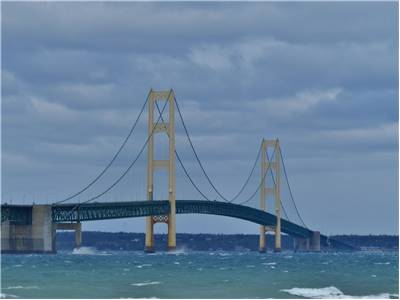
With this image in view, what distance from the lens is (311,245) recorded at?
196 m

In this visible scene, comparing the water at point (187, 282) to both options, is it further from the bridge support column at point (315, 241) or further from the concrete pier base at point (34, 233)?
the bridge support column at point (315, 241)

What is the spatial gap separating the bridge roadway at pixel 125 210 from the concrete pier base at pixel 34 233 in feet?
2.35

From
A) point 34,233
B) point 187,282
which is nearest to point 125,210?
point 34,233

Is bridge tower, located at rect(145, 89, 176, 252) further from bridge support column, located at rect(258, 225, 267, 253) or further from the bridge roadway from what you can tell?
bridge support column, located at rect(258, 225, 267, 253)

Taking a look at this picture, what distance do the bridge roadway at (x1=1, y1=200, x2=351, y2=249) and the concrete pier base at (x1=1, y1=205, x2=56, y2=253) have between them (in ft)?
2.35

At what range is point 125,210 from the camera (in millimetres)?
129250

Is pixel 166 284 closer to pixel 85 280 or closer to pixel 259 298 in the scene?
pixel 85 280

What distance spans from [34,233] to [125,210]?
1928 centimetres

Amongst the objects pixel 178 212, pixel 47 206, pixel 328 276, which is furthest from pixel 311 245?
pixel 328 276

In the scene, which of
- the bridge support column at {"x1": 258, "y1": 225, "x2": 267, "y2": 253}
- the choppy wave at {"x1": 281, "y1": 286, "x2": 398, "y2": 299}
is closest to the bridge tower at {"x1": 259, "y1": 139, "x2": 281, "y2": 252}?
the bridge support column at {"x1": 258, "y1": 225, "x2": 267, "y2": 253}

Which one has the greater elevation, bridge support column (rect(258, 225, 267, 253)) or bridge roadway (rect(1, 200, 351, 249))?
bridge roadway (rect(1, 200, 351, 249))

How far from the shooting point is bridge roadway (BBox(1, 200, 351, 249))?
368 ft

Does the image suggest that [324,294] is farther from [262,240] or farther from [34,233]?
[262,240]

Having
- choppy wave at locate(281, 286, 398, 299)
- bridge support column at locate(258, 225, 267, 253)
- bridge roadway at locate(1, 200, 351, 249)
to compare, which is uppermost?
bridge roadway at locate(1, 200, 351, 249)
